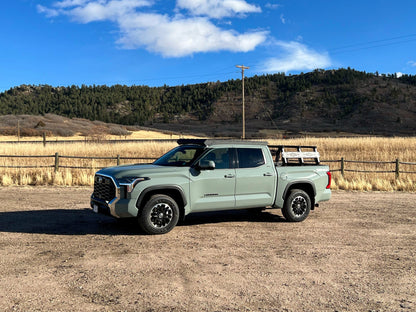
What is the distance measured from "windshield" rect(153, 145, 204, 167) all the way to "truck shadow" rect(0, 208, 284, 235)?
146 cm

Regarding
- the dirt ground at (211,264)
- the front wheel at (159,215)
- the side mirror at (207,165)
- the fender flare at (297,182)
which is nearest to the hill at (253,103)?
the fender flare at (297,182)

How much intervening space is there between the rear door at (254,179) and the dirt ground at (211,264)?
2.00ft

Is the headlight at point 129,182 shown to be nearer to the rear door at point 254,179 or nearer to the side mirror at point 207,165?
the side mirror at point 207,165

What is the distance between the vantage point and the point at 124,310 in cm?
407

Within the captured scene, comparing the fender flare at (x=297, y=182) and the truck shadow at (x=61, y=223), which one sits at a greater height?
the fender flare at (x=297, y=182)

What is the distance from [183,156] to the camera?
8227 millimetres

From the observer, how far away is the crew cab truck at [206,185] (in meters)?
7.23

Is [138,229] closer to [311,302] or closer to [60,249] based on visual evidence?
[60,249]

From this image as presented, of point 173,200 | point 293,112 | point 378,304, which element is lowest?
point 378,304

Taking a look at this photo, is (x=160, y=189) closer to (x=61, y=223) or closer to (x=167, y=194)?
(x=167, y=194)

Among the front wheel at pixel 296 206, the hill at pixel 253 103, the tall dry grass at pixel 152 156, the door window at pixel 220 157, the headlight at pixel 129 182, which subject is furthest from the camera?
the hill at pixel 253 103

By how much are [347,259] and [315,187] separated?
3195 millimetres

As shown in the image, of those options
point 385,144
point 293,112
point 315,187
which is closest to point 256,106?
point 293,112

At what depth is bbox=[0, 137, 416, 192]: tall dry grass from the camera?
15867 mm
